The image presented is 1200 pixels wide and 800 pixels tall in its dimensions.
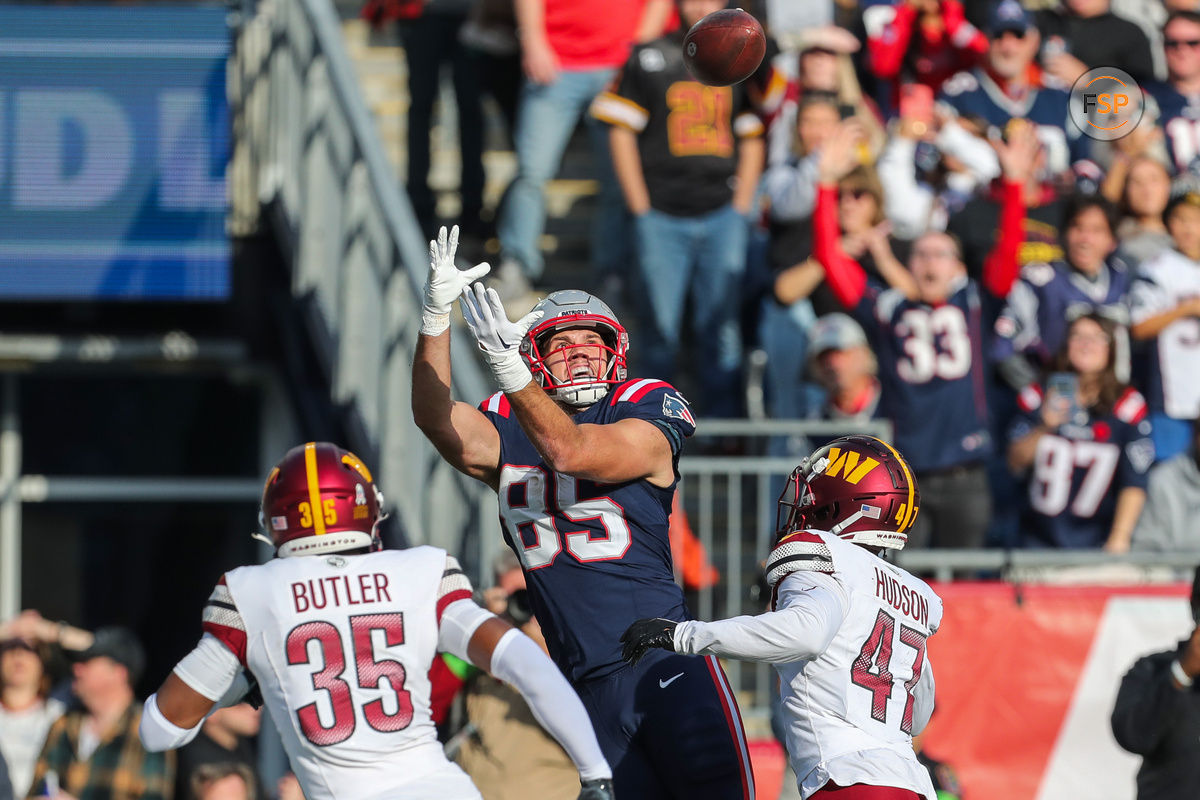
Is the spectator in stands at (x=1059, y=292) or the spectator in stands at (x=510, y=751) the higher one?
the spectator in stands at (x=1059, y=292)

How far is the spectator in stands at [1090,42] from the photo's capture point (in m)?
10.6

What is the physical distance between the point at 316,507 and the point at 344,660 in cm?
50

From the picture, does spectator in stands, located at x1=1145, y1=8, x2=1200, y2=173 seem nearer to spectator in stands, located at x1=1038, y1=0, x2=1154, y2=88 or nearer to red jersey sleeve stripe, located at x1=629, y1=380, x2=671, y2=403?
spectator in stands, located at x1=1038, y1=0, x2=1154, y2=88

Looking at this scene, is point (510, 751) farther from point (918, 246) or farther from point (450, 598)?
point (918, 246)

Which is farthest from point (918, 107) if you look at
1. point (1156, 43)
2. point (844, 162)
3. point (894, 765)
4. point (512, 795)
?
point (894, 765)

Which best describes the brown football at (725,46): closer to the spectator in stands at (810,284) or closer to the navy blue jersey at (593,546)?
the navy blue jersey at (593,546)

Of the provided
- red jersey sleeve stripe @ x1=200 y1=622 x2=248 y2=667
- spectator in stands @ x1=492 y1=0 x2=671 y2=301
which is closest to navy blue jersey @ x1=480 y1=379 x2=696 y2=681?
red jersey sleeve stripe @ x1=200 y1=622 x2=248 y2=667

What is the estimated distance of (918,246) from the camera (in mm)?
8945

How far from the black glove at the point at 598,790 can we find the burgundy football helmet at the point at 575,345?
1.14 meters

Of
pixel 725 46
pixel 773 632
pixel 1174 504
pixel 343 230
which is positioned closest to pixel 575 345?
pixel 773 632

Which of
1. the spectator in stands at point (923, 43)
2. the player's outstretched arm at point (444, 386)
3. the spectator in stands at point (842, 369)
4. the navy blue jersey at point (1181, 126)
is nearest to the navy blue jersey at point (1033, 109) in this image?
the spectator in stands at point (923, 43)

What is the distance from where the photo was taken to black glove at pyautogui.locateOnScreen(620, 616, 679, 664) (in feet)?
15.8

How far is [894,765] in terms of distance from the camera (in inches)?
191

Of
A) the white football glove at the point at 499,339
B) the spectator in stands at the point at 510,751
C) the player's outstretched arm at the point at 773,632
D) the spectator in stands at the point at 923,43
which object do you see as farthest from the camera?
the spectator in stands at the point at 923,43
